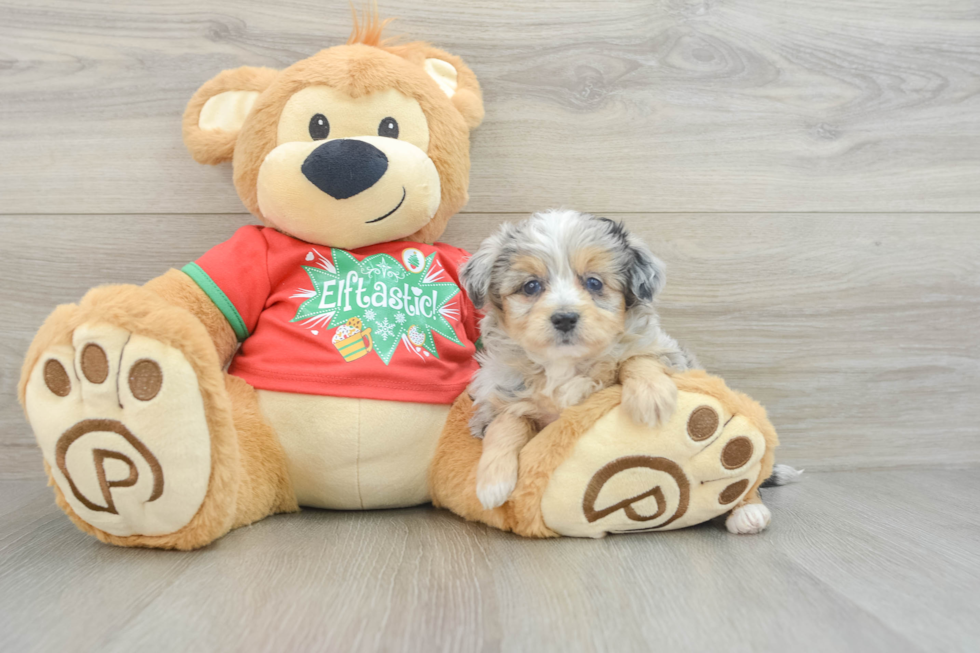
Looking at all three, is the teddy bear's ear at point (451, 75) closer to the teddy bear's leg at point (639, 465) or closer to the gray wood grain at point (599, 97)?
the gray wood grain at point (599, 97)

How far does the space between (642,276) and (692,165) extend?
0.69 meters

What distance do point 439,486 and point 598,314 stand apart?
1.75 feet

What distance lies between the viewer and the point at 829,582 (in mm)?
1104

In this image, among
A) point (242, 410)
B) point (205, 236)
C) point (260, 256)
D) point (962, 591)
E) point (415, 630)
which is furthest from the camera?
point (205, 236)

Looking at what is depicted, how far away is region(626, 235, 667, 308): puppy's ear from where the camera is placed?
1338 mm

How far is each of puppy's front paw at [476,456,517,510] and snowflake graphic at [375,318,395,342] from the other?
1.21 ft

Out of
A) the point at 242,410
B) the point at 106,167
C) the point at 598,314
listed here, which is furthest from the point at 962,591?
the point at 106,167

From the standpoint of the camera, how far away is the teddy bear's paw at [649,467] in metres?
1.25

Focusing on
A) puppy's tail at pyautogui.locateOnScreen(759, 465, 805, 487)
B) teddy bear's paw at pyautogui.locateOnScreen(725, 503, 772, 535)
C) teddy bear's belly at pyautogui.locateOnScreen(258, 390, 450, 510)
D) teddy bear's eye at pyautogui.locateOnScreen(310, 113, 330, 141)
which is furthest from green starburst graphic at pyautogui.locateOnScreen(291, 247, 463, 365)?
puppy's tail at pyautogui.locateOnScreen(759, 465, 805, 487)

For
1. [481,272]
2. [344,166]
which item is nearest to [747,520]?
[481,272]

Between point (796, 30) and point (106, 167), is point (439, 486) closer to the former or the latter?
point (106, 167)

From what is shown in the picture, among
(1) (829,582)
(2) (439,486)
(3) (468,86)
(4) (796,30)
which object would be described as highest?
(4) (796,30)

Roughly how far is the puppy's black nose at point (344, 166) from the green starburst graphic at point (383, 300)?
0.64 feet

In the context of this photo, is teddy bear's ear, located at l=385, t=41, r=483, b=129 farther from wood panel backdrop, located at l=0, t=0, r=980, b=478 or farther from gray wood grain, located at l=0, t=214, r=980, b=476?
gray wood grain, located at l=0, t=214, r=980, b=476
